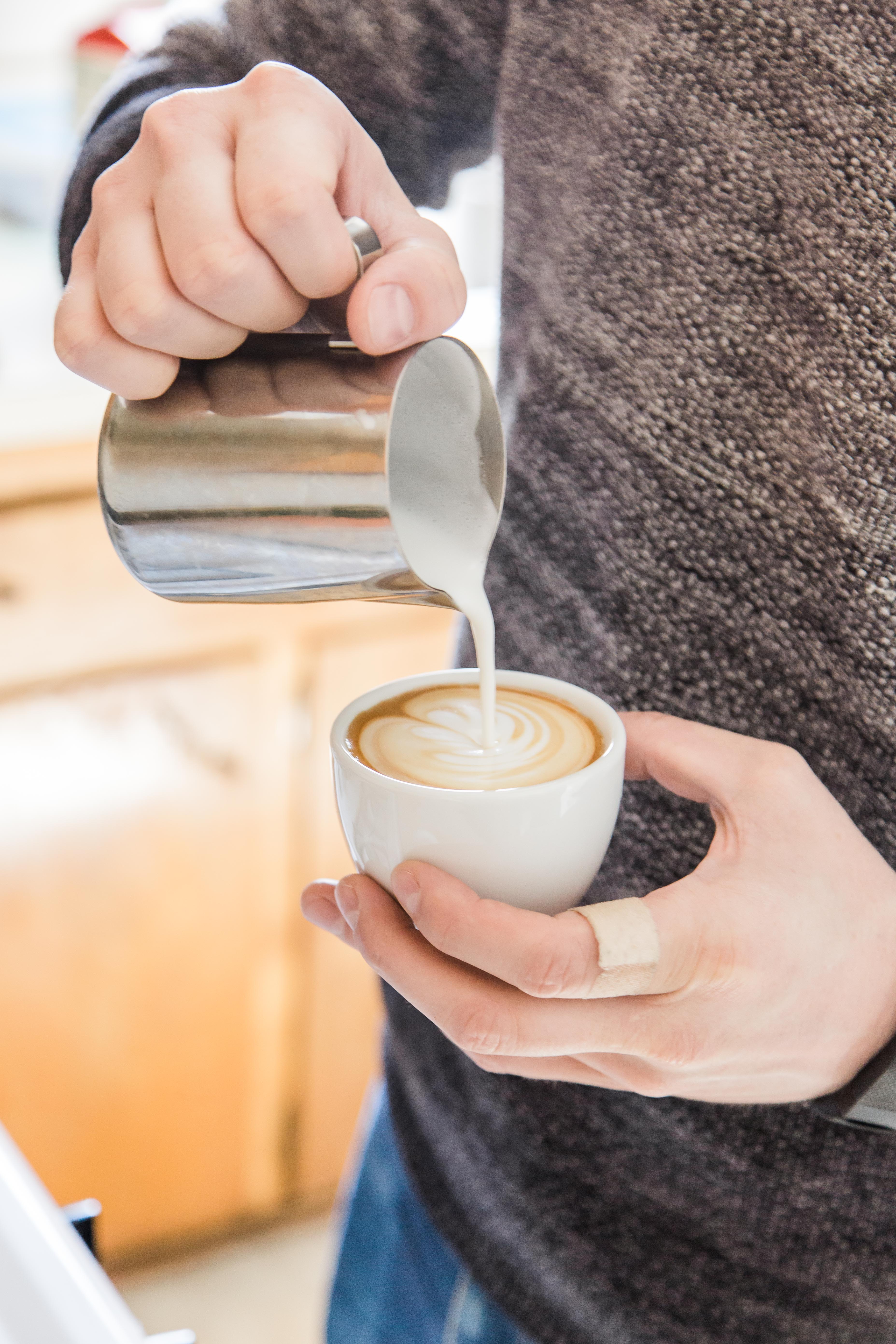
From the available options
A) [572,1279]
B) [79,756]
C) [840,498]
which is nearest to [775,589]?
[840,498]

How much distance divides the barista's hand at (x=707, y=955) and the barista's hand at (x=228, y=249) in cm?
21

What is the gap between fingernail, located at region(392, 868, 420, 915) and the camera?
1.44 ft

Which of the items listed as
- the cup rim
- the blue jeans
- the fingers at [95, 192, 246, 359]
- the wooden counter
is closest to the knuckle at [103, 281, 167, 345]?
the fingers at [95, 192, 246, 359]

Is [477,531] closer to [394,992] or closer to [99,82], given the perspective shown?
[394,992]

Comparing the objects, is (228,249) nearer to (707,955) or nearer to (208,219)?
(208,219)

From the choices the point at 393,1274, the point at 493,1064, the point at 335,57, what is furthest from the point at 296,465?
the point at 393,1274

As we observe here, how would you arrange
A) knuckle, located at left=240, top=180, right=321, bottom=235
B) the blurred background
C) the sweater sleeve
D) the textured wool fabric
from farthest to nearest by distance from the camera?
1. the blurred background
2. the sweater sleeve
3. the textured wool fabric
4. knuckle, located at left=240, top=180, right=321, bottom=235

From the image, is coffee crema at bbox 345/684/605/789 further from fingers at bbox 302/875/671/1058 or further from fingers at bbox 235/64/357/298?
fingers at bbox 235/64/357/298

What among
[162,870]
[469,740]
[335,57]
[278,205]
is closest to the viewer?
[278,205]

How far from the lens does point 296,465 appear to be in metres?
0.42

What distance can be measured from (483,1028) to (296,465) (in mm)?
215

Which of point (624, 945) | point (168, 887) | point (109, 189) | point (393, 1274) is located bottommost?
point (168, 887)

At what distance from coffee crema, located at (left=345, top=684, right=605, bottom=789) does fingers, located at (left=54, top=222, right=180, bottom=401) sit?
0.56 feet

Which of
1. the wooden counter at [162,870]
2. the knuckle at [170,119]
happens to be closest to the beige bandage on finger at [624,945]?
the knuckle at [170,119]
